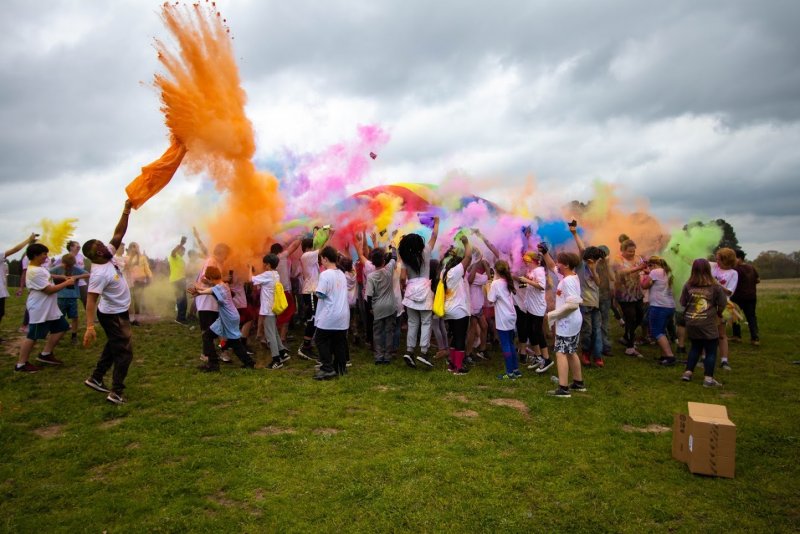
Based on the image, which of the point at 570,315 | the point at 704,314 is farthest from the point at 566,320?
the point at 704,314

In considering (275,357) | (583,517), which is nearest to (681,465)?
(583,517)

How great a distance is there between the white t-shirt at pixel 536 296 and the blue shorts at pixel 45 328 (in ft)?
27.7

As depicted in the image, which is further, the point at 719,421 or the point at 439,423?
the point at 439,423

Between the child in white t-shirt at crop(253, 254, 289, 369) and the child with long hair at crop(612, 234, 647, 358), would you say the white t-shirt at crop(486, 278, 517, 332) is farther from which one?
the child in white t-shirt at crop(253, 254, 289, 369)

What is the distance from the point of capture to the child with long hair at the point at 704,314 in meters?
7.80

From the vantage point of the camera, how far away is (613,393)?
301 inches

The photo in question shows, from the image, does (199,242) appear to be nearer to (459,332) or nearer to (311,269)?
(311,269)

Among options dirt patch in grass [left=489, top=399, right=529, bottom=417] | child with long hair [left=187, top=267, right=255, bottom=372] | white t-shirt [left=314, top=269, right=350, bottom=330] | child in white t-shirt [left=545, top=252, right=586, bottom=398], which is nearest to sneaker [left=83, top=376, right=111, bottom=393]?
child with long hair [left=187, top=267, right=255, bottom=372]

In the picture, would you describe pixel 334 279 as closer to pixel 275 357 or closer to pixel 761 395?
pixel 275 357

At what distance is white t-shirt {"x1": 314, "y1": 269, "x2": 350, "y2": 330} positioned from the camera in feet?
27.0

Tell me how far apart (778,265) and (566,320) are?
2983 cm

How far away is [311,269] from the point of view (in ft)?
33.5

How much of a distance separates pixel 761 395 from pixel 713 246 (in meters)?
5.51

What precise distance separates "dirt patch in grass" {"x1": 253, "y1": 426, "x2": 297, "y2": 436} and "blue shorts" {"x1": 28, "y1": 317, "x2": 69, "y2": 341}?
5144mm
